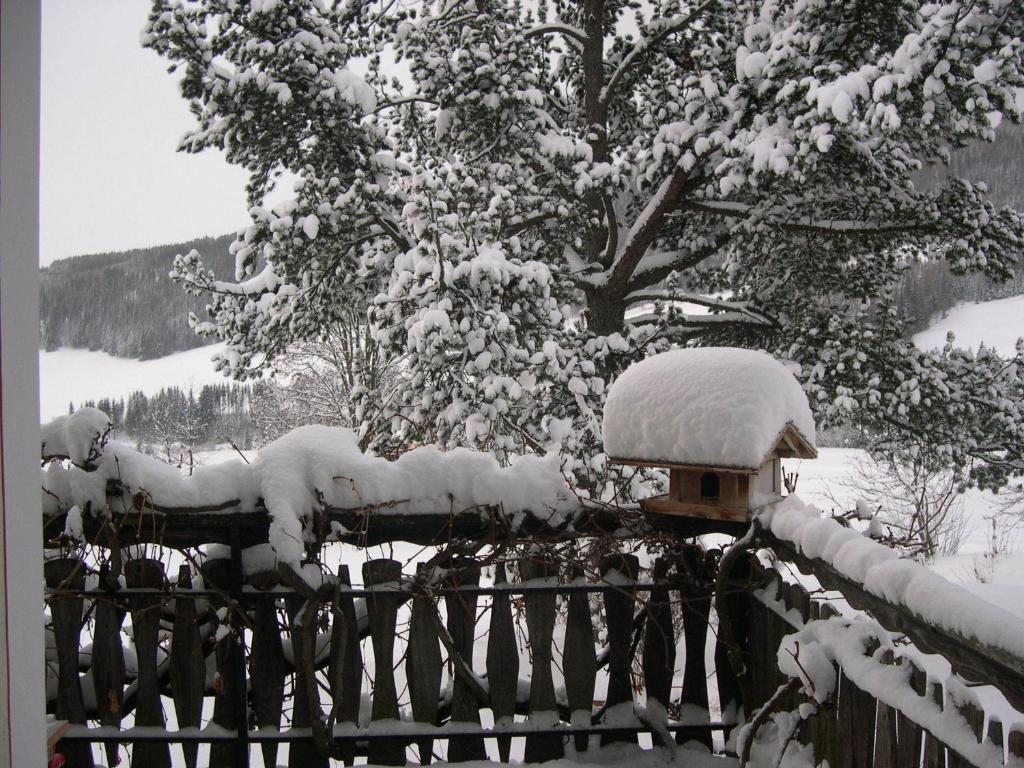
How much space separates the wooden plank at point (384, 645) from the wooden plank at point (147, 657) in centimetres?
68

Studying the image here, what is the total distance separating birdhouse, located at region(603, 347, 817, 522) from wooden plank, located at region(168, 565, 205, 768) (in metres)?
1.52

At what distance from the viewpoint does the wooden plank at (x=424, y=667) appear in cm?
207

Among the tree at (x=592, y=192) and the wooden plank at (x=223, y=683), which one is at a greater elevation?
A: the tree at (x=592, y=192)

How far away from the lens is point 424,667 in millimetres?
2084

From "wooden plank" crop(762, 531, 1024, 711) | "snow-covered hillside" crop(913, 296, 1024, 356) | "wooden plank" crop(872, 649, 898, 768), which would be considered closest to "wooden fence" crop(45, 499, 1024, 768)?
"wooden plank" crop(762, 531, 1024, 711)

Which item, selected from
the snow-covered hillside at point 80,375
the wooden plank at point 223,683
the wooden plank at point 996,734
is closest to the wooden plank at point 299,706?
the wooden plank at point 223,683

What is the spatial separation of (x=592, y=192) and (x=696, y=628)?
524 centimetres

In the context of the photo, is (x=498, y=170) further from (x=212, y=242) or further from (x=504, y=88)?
(x=212, y=242)

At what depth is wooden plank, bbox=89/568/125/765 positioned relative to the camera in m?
2.00

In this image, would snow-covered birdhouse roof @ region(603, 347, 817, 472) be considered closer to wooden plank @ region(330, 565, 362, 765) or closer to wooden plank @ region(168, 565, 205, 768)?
wooden plank @ region(330, 565, 362, 765)

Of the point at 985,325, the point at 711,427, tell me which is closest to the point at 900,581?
the point at 711,427

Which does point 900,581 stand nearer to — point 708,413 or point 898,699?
point 898,699

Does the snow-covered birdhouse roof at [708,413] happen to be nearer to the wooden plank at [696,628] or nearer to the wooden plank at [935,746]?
the wooden plank at [696,628]

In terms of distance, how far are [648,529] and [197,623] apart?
1.57 meters
